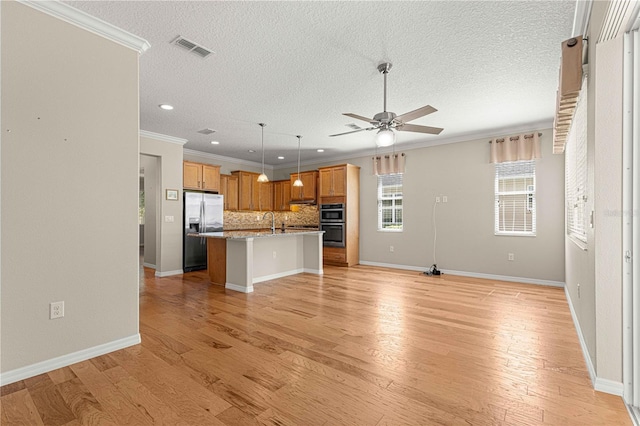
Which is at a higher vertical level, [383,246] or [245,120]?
[245,120]

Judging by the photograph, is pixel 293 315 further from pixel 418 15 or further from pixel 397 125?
pixel 418 15

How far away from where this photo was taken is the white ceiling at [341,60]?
2264 mm

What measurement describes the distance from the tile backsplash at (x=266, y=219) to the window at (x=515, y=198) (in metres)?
4.35

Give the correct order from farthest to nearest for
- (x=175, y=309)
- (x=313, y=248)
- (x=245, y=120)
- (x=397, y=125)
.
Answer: (x=313, y=248)
(x=245, y=120)
(x=175, y=309)
(x=397, y=125)

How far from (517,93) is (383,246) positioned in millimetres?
3995

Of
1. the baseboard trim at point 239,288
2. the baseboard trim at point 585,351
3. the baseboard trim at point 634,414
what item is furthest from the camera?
the baseboard trim at point 239,288

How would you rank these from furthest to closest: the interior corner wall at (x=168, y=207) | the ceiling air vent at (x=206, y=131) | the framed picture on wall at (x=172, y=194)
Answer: the framed picture on wall at (x=172, y=194) → the interior corner wall at (x=168, y=207) → the ceiling air vent at (x=206, y=131)

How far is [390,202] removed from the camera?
22.5 ft

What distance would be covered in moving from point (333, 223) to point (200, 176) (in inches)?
126

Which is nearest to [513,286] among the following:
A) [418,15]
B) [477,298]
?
[477,298]

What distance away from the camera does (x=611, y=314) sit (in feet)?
6.21

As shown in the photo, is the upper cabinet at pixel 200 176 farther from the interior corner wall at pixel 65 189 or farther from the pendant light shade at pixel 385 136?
the pendant light shade at pixel 385 136

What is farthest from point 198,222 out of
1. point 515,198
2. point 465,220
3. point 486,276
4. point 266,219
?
point 515,198

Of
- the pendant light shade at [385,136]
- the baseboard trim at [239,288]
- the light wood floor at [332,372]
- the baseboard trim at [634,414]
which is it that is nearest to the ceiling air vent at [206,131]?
the baseboard trim at [239,288]
